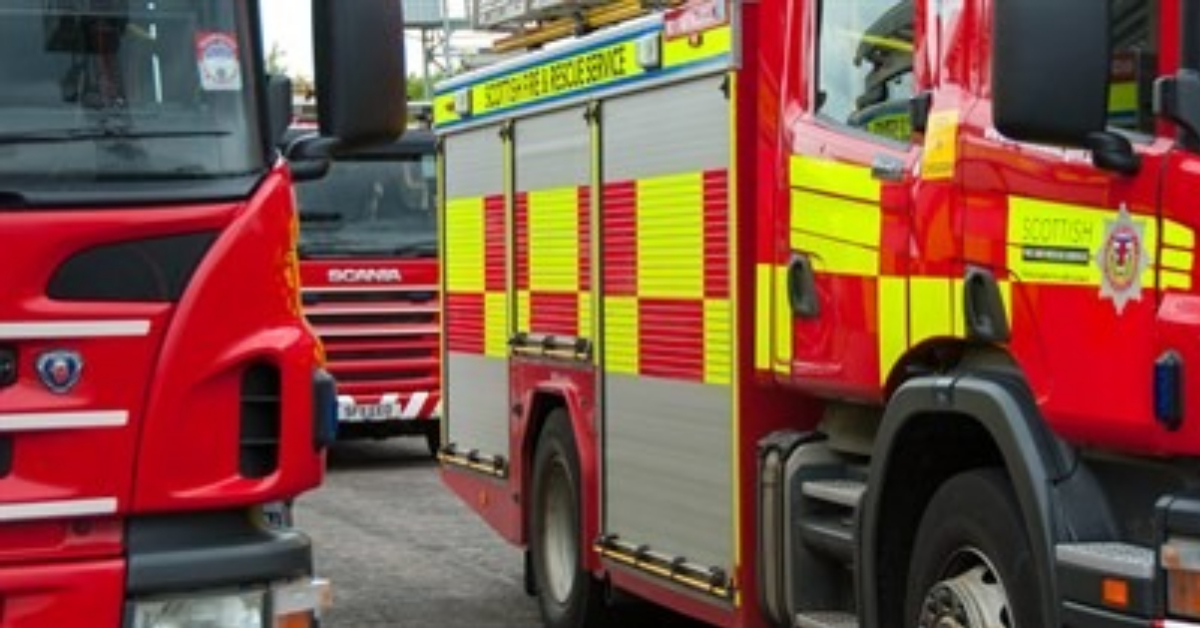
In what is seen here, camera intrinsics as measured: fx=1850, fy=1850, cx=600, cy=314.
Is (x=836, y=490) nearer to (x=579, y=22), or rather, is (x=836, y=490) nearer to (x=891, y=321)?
(x=891, y=321)

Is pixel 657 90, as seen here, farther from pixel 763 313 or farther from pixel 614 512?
pixel 614 512

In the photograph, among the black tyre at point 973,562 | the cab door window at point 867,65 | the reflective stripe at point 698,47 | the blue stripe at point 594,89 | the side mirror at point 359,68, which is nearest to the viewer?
the side mirror at point 359,68

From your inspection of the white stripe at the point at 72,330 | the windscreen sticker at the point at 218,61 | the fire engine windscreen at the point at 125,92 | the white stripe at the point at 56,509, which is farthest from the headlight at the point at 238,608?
the windscreen sticker at the point at 218,61

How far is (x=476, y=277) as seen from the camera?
8867mm

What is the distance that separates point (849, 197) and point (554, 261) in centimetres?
250

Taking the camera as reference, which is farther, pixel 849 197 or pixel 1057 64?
pixel 849 197

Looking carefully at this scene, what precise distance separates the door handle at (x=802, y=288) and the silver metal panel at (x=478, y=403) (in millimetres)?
2809

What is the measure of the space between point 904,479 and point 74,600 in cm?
235

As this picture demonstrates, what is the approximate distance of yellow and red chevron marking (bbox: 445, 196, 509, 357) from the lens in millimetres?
8445

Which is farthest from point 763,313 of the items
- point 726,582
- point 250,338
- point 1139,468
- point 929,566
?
point 250,338

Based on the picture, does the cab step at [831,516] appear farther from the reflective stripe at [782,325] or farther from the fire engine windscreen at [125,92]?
the fire engine windscreen at [125,92]

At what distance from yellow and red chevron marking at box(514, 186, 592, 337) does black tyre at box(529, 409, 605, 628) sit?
1.37ft

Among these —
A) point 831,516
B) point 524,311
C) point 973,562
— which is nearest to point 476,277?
point 524,311

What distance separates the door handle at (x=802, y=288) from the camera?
561cm
